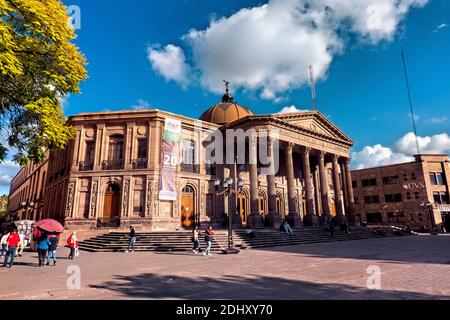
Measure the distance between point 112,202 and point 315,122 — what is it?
22.9 m

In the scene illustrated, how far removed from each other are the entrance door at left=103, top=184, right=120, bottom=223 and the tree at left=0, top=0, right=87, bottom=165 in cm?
1513

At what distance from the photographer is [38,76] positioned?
8.73m

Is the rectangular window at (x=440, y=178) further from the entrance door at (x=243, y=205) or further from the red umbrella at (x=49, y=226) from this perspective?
the red umbrella at (x=49, y=226)

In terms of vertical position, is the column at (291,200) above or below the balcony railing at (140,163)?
below

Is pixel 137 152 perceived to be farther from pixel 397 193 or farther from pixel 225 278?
pixel 397 193

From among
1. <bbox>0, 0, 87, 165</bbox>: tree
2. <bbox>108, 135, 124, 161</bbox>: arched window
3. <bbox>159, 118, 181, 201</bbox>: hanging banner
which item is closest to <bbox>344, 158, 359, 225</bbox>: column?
<bbox>159, 118, 181, 201</bbox>: hanging banner

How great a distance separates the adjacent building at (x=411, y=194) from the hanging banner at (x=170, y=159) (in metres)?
36.8

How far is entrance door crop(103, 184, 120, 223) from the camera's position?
924 inches

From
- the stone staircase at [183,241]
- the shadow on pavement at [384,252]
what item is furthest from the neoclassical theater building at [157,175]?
the shadow on pavement at [384,252]

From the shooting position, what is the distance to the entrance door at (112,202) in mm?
23469

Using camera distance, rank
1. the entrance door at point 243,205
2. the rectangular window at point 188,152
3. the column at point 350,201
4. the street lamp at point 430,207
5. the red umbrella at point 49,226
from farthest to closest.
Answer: the street lamp at point 430,207 < the column at point 350,201 < the entrance door at point 243,205 < the rectangular window at point 188,152 < the red umbrella at point 49,226

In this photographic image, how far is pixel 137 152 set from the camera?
2489 cm

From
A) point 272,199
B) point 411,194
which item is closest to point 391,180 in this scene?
point 411,194
